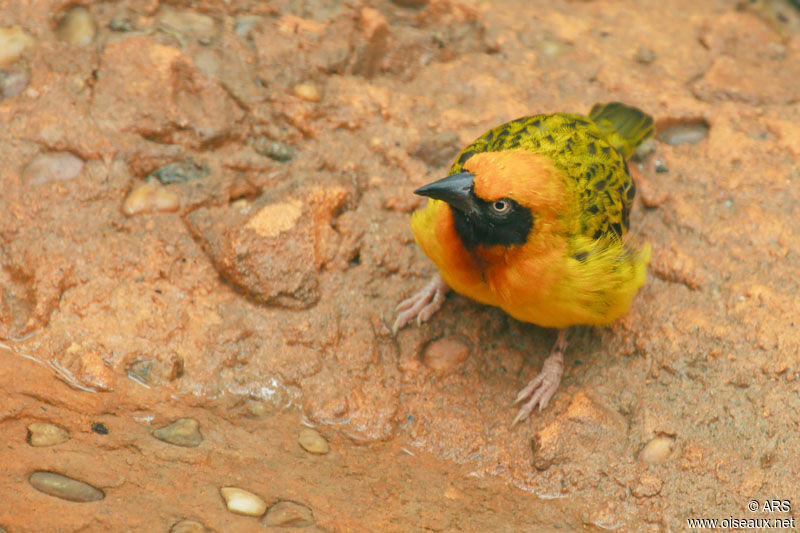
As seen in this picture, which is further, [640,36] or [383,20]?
[640,36]

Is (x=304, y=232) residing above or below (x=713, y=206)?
above

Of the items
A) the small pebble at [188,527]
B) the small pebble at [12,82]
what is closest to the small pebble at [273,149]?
the small pebble at [12,82]

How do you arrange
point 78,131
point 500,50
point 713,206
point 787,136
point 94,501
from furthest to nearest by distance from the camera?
point 500,50
point 787,136
point 713,206
point 78,131
point 94,501

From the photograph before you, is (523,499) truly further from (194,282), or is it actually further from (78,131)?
(78,131)

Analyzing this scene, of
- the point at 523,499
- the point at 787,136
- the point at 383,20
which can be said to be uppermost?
the point at 383,20

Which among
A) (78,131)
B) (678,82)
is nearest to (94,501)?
(78,131)

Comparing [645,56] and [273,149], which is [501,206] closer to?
[273,149]
